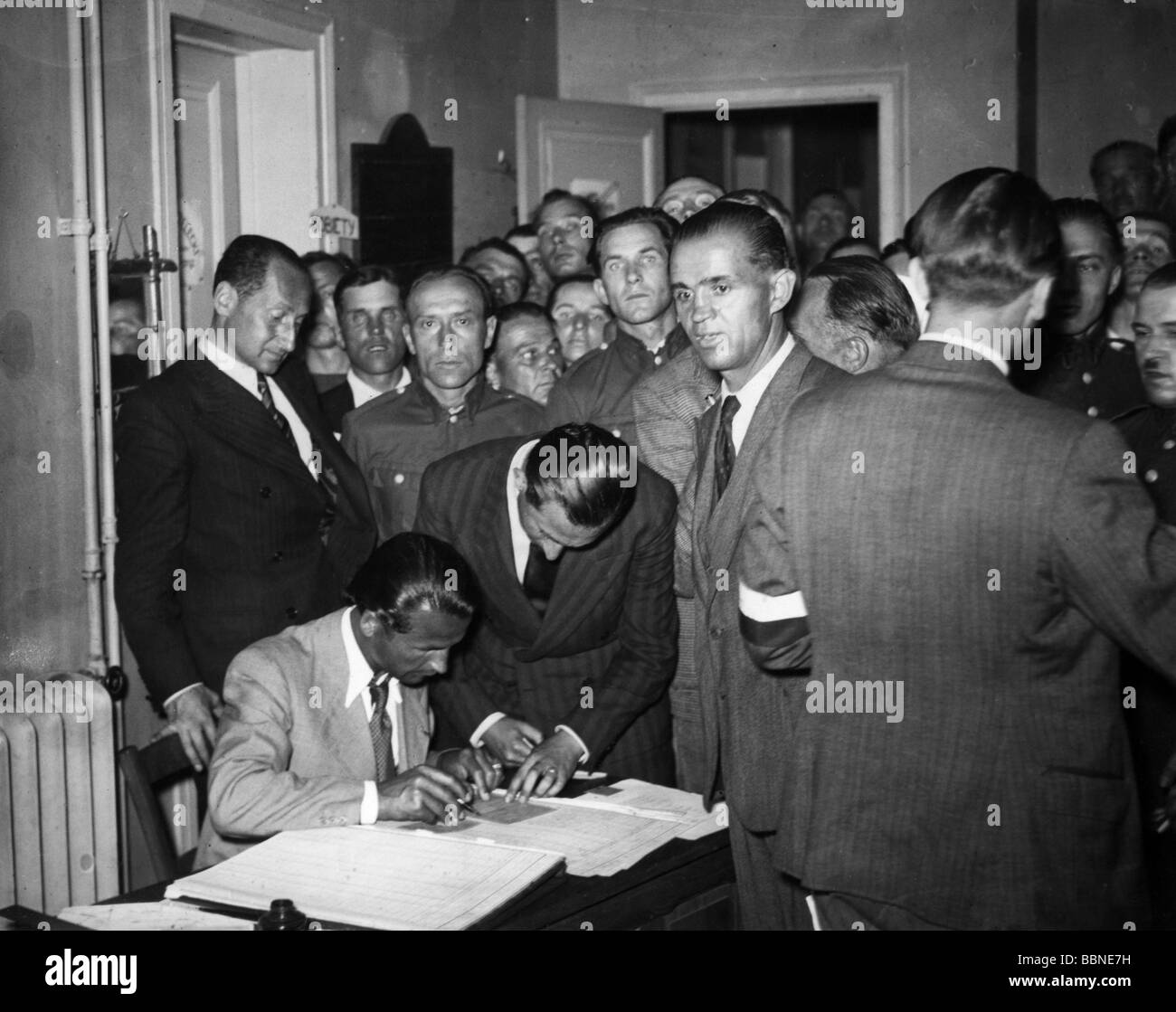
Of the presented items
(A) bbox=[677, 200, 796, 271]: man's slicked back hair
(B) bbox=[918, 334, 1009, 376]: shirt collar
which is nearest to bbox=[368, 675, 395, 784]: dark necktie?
(A) bbox=[677, 200, 796, 271]: man's slicked back hair

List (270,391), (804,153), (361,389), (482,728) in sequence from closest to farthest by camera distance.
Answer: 1. (482,728)
2. (270,391)
3. (361,389)
4. (804,153)

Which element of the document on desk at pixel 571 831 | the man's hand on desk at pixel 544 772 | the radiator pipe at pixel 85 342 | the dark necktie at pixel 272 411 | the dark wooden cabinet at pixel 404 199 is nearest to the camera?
the document on desk at pixel 571 831

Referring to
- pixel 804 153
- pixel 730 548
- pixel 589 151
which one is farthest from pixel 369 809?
pixel 804 153

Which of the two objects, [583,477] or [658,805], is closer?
[658,805]

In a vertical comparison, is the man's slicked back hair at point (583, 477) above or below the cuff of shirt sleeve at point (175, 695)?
above

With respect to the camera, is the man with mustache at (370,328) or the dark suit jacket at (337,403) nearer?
the man with mustache at (370,328)

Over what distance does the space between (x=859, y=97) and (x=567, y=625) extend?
5013mm

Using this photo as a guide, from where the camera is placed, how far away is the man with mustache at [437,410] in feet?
11.8

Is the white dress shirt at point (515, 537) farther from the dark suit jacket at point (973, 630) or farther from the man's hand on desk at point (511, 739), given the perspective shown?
the dark suit jacket at point (973, 630)

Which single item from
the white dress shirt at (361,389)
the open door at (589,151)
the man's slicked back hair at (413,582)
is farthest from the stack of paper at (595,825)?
the open door at (589,151)

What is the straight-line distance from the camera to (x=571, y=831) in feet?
7.32

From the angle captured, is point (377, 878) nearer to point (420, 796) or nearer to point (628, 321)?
point (420, 796)

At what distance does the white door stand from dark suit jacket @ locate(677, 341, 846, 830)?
2499mm
